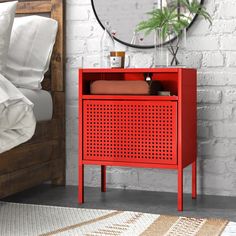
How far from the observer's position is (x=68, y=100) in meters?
3.28

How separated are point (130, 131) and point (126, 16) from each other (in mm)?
709

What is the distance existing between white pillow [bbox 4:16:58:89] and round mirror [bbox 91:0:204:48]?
0.30m

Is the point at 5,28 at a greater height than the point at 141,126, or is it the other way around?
the point at 5,28

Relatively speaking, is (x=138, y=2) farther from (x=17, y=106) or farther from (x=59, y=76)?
(x=17, y=106)

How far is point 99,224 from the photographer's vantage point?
2.34 m

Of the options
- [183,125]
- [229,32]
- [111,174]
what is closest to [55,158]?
[111,174]

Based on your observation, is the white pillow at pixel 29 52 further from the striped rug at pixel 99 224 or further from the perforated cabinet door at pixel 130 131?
the striped rug at pixel 99 224

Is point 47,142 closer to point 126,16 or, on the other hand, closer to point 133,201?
point 133,201

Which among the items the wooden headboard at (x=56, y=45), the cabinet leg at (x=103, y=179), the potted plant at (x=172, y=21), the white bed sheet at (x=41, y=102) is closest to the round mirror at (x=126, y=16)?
the potted plant at (x=172, y=21)

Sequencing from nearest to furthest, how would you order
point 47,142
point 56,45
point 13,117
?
1. point 13,117
2. point 47,142
3. point 56,45

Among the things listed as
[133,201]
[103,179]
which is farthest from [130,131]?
[103,179]

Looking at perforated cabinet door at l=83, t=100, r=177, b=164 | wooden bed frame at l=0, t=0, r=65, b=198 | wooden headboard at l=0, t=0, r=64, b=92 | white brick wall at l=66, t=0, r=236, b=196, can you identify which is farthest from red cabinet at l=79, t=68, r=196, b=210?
wooden headboard at l=0, t=0, r=64, b=92

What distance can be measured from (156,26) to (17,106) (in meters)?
0.90

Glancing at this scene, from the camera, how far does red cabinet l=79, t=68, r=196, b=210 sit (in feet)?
8.63
